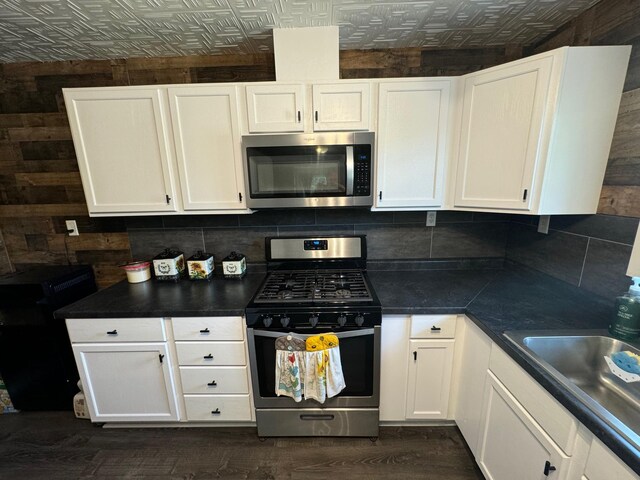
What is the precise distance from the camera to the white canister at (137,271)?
1.88m

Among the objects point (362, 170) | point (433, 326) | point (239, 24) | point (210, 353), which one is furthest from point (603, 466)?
point (239, 24)

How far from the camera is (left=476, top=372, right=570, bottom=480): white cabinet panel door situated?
0.93m

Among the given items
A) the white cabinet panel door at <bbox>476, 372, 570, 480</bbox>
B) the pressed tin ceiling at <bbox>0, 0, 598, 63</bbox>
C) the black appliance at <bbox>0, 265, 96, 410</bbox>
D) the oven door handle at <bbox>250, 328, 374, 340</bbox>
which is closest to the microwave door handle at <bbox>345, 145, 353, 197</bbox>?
the pressed tin ceiling at <bbox>0, 0, 598, 63</bbox>

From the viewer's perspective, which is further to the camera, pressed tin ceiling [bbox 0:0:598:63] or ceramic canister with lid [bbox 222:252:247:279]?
ceramic canister with lid [bbox 222:252:247:279]

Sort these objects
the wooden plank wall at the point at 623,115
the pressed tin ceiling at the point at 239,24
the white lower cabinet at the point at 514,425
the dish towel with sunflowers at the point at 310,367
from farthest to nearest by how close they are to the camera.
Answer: the dish towel with sunflowers at the point at 310,367 → the pressed tin ceiling at the point at 239,24 → the wooden plank wall at the point at 623,115 → the white lower cabinet at the point at 514,425

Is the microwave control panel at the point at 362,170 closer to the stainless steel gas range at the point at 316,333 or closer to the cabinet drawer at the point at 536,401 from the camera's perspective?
the stainless steel gas range at the point at 316,333

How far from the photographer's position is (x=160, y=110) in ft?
5.16

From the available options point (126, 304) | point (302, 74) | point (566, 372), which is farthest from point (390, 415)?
point (302, 74)

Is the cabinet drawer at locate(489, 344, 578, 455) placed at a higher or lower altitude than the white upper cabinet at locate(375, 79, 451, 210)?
lower

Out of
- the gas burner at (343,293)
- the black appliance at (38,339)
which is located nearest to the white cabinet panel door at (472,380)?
the gas burner at (343,293)

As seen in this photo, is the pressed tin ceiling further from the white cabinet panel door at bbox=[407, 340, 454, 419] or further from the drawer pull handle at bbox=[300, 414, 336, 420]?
the drawer pull handle at bbox=[300, 414, 336, 420]

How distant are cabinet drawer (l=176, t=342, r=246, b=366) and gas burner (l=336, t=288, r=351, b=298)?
2.10ft

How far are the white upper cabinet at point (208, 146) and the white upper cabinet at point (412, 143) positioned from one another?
0.89 metres

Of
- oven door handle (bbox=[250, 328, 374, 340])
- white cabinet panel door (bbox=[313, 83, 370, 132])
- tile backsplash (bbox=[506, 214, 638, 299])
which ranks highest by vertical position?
white cabinet panel door (bbox=[313, 83, 370, 132])
